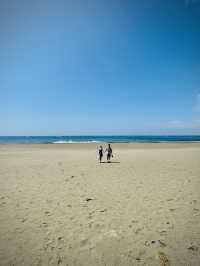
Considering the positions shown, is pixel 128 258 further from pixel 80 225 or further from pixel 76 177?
pixel 76 177

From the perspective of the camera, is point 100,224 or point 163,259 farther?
point 100,224

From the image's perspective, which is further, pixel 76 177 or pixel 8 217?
pixel 76 177

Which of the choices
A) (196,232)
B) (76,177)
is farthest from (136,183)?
(196,232)

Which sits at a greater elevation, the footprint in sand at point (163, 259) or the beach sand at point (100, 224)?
the beach sand at point (100, 224)

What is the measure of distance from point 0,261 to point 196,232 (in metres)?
5.06

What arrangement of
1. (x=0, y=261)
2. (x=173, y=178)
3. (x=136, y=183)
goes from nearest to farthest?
1. (x=0, y=261)
2. (x=136, y=183)
3. (x=173, y=178)

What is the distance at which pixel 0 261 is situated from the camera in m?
4.61

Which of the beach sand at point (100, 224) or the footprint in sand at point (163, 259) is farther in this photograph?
the beach sand at point (100, 224)

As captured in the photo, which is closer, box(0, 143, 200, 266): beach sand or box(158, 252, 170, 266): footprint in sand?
box(158, 252, 170, 266): footprint in sand

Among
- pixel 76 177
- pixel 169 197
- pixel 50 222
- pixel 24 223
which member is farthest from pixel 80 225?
pixel 76 177

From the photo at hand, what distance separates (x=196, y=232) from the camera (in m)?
5.70

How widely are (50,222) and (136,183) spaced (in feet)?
18.5

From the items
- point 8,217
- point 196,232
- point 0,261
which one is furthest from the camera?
point 8,217

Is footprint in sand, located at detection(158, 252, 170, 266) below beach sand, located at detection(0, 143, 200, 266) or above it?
below
